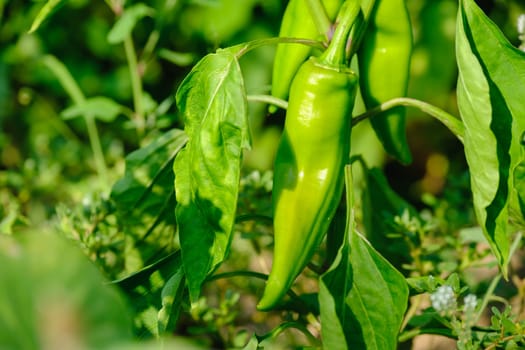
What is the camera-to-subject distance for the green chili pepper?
798mm

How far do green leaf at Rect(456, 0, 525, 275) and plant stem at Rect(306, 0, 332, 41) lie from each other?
0.14 metres

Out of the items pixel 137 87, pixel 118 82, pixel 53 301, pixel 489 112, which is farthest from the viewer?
pixel 118 82

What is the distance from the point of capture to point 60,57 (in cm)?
237

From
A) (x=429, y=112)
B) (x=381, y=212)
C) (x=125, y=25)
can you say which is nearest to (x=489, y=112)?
(x=429, y=112)

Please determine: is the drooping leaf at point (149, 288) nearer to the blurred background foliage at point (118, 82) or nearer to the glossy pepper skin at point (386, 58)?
the glossy pepper skin at point (386, 58)

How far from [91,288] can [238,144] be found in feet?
1.09

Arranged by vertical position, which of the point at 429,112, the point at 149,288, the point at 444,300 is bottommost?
the point at 149,288

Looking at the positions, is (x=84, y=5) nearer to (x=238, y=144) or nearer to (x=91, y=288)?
(x=238, y=144)

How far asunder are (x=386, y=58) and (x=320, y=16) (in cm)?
10

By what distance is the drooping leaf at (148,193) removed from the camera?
3.31 feet

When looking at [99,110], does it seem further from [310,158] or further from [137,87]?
[310,158]

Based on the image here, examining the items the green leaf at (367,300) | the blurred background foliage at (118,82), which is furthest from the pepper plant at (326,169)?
the blurred background foliage at (118,82)

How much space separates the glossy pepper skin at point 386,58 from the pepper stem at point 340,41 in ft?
0.25

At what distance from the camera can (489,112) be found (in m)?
0.72
